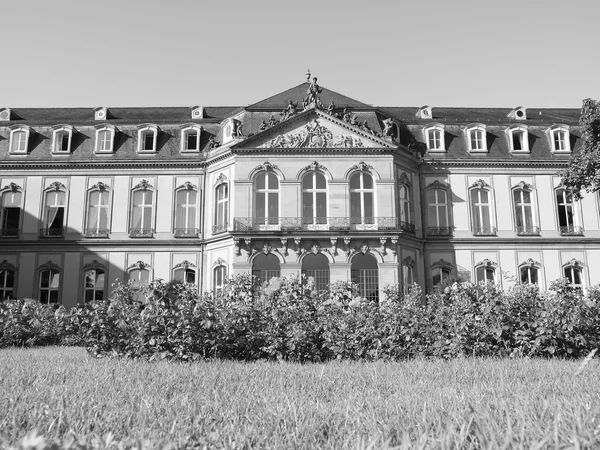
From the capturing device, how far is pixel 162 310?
945cm

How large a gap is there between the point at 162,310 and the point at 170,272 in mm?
18611

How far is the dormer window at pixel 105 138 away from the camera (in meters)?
28.8

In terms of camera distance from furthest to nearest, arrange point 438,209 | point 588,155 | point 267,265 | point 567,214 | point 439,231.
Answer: point 567,214
point 438,209
point 439,231
point 267,265
point 588,155

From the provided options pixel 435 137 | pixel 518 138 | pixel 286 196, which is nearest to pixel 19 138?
pixel 286 196

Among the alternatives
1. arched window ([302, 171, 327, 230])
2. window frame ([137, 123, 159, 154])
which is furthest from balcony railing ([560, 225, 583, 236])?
window frame ([137, 123, 159, 154])

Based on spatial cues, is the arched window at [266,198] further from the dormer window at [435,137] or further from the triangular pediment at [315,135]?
the dormer window at [435,137]

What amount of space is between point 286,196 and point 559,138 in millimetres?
17366

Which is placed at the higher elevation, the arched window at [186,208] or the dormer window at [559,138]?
the dormer window at [559,138]

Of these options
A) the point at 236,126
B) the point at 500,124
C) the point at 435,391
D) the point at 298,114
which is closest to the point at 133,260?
the point at 236,126

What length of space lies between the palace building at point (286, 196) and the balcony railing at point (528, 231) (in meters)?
0.06

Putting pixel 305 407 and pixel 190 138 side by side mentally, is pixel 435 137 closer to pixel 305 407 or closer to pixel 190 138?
pixel 190 138

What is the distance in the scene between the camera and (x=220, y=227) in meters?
26.4

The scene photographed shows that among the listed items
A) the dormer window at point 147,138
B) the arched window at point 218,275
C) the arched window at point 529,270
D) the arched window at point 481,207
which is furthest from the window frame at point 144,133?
the arched window at point 529,270

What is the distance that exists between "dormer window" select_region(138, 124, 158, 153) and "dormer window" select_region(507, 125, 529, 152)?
2087cm
